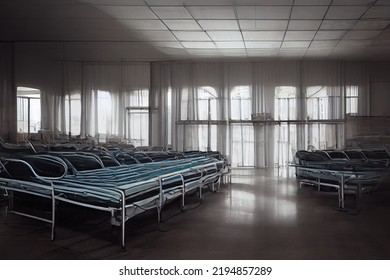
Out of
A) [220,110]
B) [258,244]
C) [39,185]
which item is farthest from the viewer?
[220,110]

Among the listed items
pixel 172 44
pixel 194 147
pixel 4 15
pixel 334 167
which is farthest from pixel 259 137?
pixel 4 15

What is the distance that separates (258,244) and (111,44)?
5.54 ft

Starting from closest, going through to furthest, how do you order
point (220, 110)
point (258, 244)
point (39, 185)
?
point (258, 244) → point (39, 185) → point (220, 110)

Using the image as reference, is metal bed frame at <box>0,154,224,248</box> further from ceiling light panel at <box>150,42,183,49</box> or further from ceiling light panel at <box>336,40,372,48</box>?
ceiling light panel at <box>336,40,372,48</box>

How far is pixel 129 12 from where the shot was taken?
200 cm

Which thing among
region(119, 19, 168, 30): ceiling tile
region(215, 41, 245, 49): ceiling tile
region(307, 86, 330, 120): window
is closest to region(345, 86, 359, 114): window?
region(307, 86, 330, 120): window

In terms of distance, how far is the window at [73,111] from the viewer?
6.89ft

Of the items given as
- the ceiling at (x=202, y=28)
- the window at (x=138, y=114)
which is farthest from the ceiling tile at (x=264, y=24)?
the window at (x=138, y=114)

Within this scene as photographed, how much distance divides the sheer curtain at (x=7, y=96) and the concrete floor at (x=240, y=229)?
55 cm

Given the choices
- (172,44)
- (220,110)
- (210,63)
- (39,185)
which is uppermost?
(172,44)

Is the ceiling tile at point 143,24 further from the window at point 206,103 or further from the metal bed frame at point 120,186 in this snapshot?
the metal bed frame at point 120,186

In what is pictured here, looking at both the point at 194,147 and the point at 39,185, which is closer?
the point at 39,185

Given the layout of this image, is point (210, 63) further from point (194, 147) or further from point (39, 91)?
point (39, 91)

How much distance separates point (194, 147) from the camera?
213 centimetres
